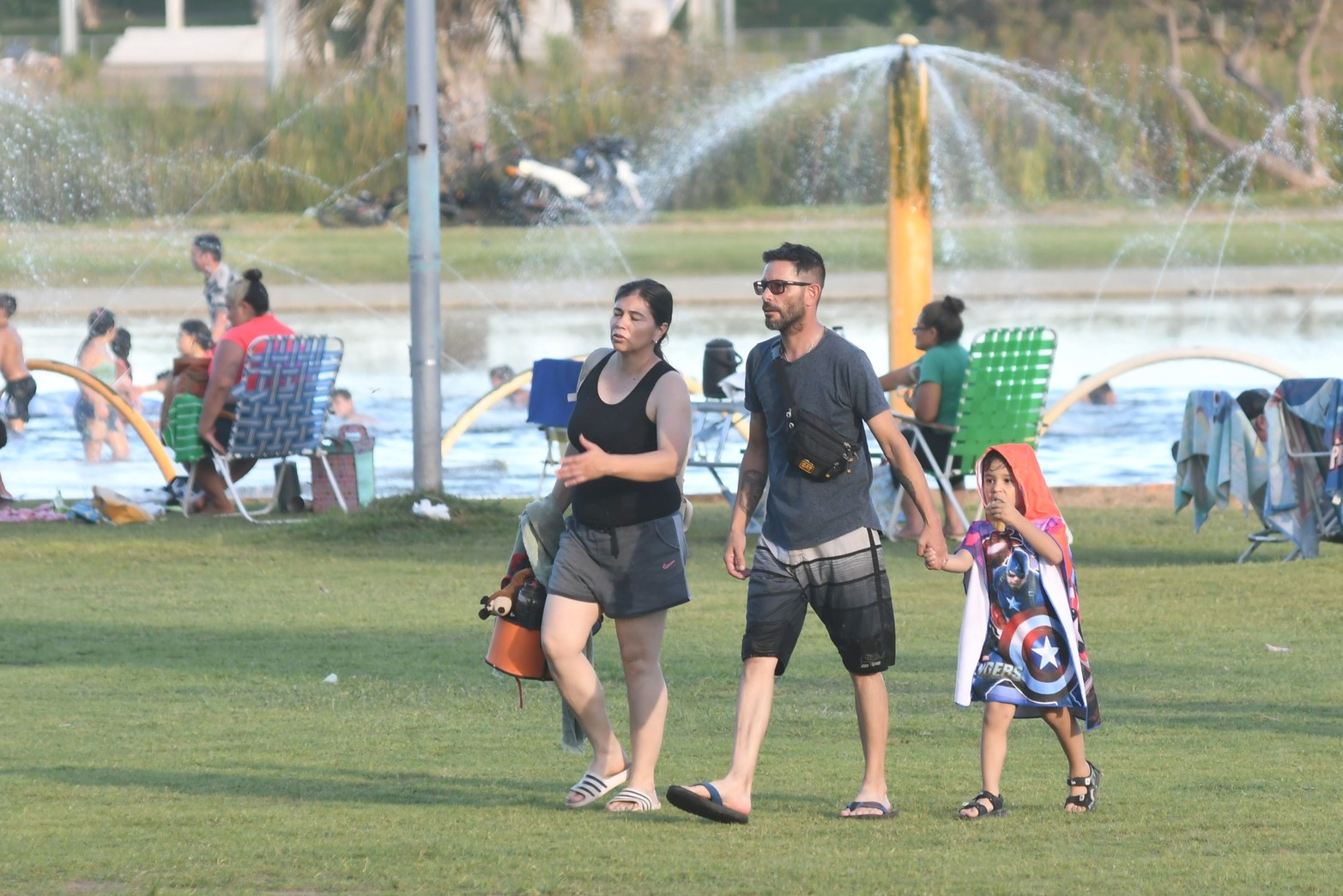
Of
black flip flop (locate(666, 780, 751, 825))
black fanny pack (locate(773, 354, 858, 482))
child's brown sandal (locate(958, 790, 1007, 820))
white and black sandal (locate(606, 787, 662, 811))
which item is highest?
black fanny pack (locate(773, 354, 858, 482))

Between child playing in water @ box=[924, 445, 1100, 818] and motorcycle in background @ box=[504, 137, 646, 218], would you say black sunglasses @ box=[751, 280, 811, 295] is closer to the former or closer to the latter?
child playing in water @ box=[924, 445, 1100, 818]

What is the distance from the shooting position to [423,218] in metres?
12.3

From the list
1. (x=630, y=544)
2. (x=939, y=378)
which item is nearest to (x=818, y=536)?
(x=630, y=544)

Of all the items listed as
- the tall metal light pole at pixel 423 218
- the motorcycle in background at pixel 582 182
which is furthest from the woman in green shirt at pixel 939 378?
the motorcycle in background at pixel 582 182

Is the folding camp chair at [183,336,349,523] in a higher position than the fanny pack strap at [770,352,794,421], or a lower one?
lower

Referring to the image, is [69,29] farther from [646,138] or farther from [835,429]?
[835,429]

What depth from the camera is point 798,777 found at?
21.8 feet

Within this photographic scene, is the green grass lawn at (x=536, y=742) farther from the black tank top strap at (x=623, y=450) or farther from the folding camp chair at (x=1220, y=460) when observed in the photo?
the black tank top strap at (x=623, y=450)

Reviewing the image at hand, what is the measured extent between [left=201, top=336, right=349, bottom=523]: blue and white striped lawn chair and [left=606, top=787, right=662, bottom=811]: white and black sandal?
273 inches

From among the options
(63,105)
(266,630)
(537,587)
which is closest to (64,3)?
(63,105)

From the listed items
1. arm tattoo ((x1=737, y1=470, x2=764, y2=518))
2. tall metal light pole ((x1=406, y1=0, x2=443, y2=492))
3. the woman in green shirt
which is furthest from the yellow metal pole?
arm tattoo ((x1=737, y1=470, x2=764, y2=518))

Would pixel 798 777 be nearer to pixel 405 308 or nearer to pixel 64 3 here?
A: pixel 405 308

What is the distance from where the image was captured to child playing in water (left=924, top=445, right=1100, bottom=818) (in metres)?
6.03

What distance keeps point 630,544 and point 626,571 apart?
76 mm
